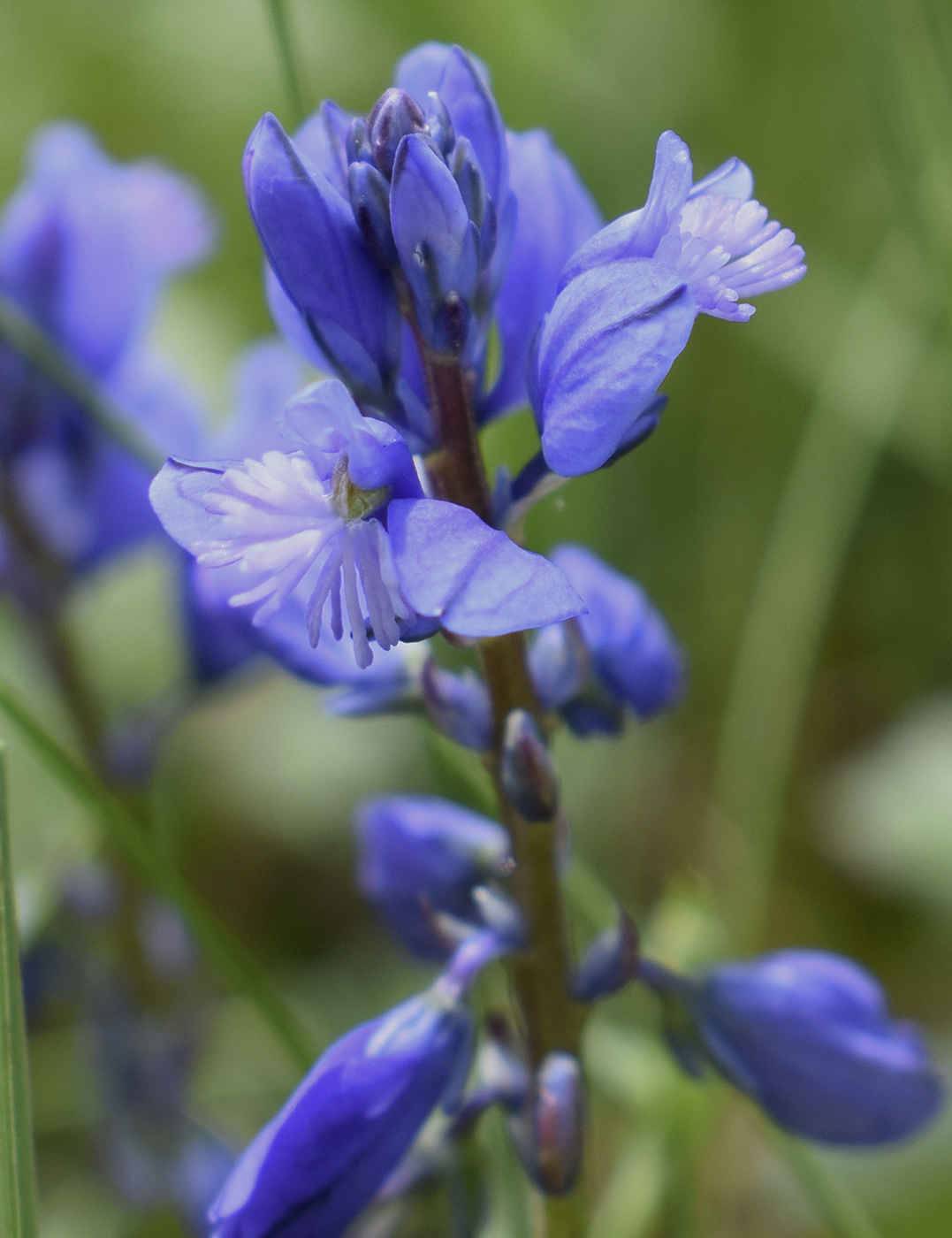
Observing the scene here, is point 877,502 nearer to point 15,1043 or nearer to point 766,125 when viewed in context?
point 766,125

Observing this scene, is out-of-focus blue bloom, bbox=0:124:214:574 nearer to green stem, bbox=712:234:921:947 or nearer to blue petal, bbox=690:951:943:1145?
blue petal, bbox=690:951:943:1145

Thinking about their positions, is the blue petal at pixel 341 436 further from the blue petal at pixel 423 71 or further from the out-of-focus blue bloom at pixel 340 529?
the blue petal at pixel 423 71

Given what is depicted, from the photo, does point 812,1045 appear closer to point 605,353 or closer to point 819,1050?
point 819,1050

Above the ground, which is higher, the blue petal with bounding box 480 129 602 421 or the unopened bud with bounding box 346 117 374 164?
the unopened bud with bounding box 346 117 374 164

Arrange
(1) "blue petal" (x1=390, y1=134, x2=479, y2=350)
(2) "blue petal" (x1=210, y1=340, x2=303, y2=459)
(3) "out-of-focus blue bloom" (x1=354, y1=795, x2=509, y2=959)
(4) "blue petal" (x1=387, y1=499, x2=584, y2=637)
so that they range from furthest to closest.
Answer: (2) "blue petal" (x1=210, y1=340, x2=303, y2=459) < (3) "out-of-focus blue bloom" (x1=354, y1=795, x2=509, y2=959) < (1) "blue petal" (x1=390, y1=134, x2=479, y2=350) < (4) "blue petal" (x1=387, y1=499, x2=584, y2=637)

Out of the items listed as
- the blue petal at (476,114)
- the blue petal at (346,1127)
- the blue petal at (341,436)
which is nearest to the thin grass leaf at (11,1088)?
the blue petal at (346,1127)

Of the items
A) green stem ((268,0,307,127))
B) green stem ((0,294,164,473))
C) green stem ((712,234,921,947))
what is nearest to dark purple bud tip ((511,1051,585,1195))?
green stem ((0,294,164,473))

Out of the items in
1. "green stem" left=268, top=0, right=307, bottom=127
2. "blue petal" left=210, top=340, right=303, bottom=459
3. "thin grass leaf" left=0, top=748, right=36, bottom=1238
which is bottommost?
"thin grass leaf" left=0, top=748, right=36, bottom=1238
